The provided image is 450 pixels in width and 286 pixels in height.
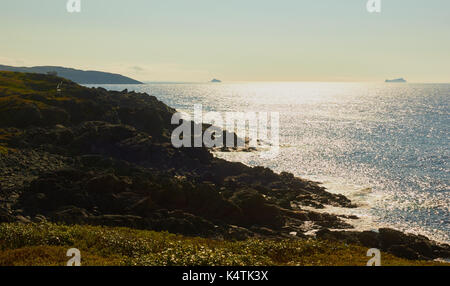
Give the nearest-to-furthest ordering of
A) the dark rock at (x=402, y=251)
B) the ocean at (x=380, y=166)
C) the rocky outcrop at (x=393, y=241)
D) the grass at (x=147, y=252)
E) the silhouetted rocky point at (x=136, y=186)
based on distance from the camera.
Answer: the grass at (x=147, y=252) < the silhouetted rocky point at (x=136, y=186) < the dark rock at (x=402, y=251) < the rocky outcrop at (x=393, y=241) < the ocean at (x=380, y=166)

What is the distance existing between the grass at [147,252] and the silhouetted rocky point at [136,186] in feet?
39.4

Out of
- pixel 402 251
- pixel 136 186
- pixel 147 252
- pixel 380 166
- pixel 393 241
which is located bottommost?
pixel 402 251

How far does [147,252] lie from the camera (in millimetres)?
23359

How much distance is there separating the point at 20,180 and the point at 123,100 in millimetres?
88529

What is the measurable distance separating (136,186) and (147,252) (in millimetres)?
27789

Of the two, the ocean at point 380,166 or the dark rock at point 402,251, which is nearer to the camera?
the dark rock at point 402,251

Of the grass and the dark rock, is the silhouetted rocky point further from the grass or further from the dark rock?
the grass

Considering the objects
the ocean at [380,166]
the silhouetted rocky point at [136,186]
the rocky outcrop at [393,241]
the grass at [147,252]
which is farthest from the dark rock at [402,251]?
the grass at [147,252]

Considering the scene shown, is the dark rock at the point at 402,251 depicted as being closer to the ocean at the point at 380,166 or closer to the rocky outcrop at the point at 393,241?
the rocky outcrop at the point at 393,241

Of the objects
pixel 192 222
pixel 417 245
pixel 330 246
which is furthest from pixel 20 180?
pixel 417 245

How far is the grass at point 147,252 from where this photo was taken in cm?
1895

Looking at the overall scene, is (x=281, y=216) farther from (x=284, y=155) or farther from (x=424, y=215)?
(x=284, y=155)

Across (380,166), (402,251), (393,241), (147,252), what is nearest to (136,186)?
(147,252)

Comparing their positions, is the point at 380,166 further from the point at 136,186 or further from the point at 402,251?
the point at 136,186
